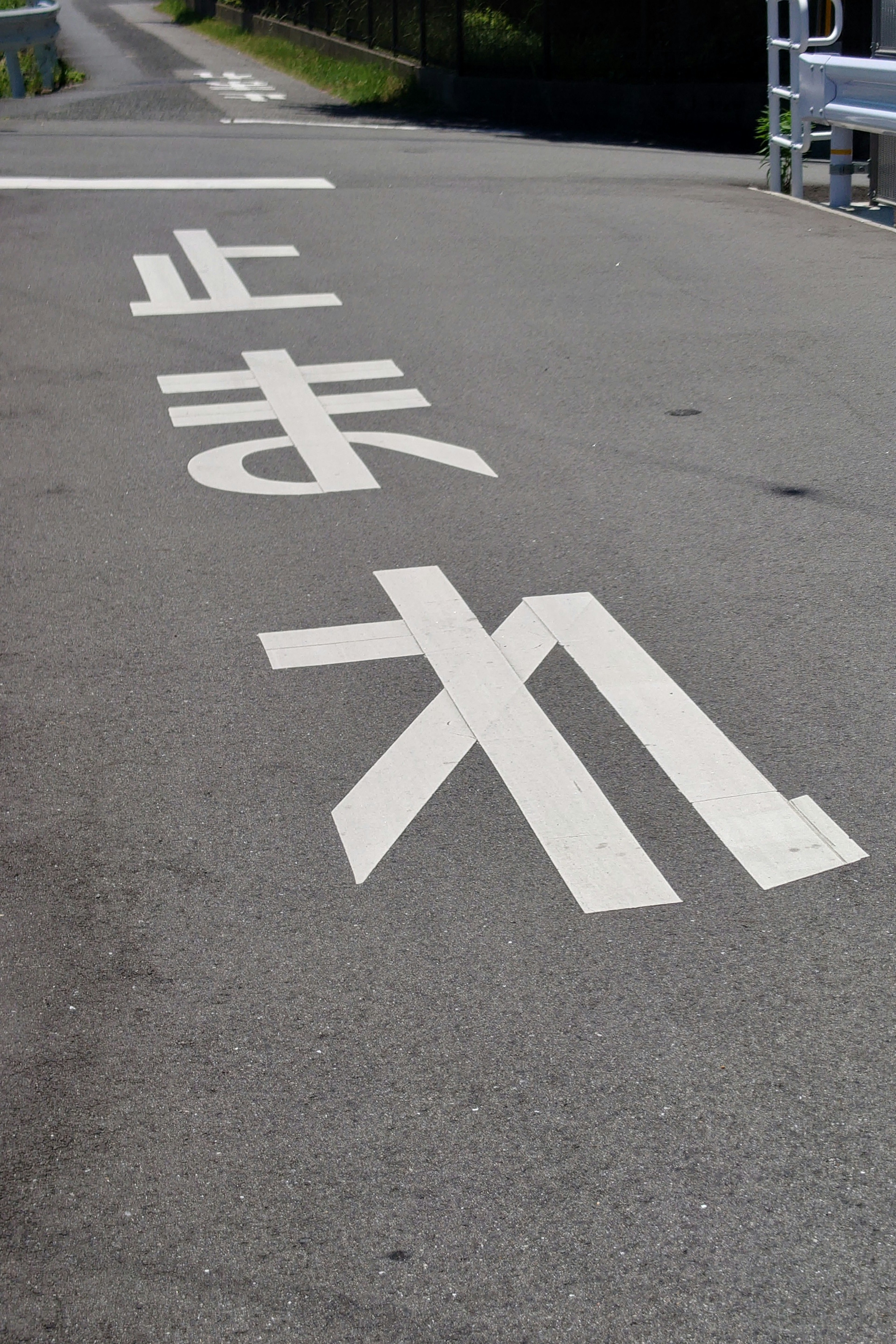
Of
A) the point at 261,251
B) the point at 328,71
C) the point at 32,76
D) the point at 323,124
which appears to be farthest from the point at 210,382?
the point at 328,71

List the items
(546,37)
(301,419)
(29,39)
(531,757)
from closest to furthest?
1. (531,757)
2. (301,419)
3. (546,37)
4. (29,39)

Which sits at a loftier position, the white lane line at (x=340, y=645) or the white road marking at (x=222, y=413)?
the white road marking at (x=222, y=413)

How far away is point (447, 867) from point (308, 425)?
4568mm

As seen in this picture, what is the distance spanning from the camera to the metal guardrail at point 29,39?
23047 millimetres

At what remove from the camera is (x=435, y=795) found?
4.51 m

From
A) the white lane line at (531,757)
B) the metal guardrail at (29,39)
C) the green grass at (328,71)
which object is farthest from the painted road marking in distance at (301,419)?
the metal guardrail at (29,39)

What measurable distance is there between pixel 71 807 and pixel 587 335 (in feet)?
19.8

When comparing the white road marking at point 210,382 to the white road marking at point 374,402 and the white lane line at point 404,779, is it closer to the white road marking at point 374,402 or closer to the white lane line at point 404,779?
the white road marking at point 374,402

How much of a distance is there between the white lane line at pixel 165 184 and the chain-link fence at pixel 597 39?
8854 millimetres

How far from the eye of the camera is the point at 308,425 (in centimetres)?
822

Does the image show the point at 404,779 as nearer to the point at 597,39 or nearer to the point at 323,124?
the point at 323,124

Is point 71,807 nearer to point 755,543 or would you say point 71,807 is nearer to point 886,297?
point 755,543

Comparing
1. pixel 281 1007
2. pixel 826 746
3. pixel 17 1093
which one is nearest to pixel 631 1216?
pixel 281 1007

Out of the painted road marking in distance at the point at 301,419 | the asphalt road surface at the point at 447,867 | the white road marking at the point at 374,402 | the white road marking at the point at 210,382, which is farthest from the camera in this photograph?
the white road marking at the point at 210,382
